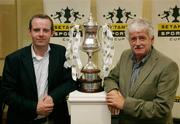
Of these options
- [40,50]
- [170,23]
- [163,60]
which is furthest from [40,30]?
[170,23]

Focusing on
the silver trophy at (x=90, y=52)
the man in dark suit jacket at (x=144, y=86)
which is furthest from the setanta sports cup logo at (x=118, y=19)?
the man in dark suit jacket at (x=144, y=86)

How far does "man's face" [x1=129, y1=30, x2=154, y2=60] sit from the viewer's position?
1989 mm

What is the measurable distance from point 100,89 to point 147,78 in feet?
1.13

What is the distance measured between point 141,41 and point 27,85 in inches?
34.5

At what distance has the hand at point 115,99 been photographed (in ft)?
6.51

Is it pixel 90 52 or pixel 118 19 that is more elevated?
pixel 118 19

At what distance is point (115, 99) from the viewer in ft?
6.59

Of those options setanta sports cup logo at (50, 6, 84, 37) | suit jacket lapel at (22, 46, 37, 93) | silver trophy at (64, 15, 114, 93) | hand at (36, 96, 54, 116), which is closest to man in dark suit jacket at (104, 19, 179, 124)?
silver trophy at (64, 15, 114, 93)

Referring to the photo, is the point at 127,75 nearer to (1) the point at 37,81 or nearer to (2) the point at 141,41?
(2) the point at 141,41

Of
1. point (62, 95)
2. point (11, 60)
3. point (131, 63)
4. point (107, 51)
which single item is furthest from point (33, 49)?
point (131, 63)

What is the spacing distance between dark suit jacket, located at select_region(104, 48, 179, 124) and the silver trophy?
0.12 metres

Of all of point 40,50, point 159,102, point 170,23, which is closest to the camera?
point 159,102

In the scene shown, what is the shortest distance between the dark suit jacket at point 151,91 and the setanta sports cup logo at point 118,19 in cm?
125

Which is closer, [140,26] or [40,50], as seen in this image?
[140,26]
